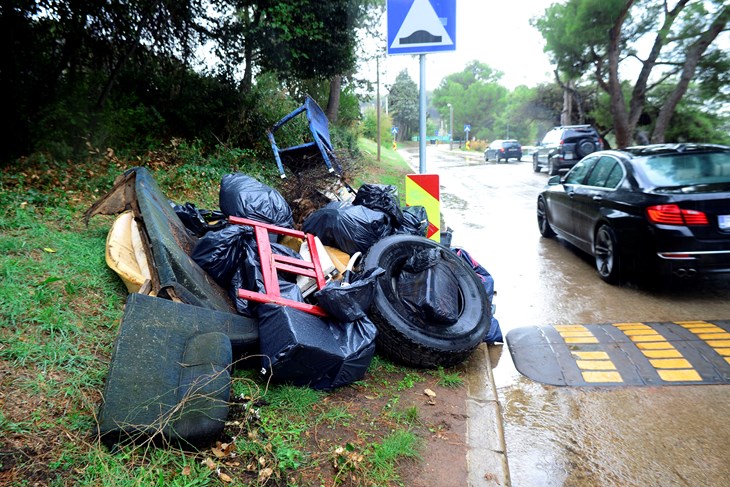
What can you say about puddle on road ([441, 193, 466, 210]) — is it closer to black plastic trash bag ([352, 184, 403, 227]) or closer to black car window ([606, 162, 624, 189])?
black car window ([606, 162, 624, 189])

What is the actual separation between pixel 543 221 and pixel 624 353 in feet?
15.6

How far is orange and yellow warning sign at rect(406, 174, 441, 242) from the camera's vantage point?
19.1ft

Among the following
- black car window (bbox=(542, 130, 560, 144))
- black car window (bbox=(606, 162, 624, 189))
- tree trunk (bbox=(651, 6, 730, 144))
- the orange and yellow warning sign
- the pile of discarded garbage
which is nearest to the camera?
the pile of discarded garbage

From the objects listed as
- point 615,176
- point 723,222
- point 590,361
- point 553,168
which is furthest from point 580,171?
point 553,168

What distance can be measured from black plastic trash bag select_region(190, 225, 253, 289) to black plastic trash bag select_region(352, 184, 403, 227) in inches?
66.7

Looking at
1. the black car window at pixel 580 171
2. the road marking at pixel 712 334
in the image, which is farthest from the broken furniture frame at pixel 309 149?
the road marking at pixel 712 334

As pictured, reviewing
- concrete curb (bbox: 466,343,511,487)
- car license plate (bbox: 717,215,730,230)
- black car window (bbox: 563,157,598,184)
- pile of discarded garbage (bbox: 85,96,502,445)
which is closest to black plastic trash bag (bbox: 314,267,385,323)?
pile of discarded garbage (bbox: 85,96,502,445)

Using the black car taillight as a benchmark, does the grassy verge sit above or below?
below

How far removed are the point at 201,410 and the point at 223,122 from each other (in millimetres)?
8666

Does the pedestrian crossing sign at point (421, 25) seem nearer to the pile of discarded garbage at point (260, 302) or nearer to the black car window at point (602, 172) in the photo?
the pile of discarded garbage at point (260, 302)

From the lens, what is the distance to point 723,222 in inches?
192

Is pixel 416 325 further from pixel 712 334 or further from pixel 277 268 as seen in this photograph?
pixel 712 334

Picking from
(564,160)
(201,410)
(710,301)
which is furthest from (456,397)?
(564,160)

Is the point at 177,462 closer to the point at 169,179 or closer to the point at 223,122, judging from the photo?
the point at 169,179
